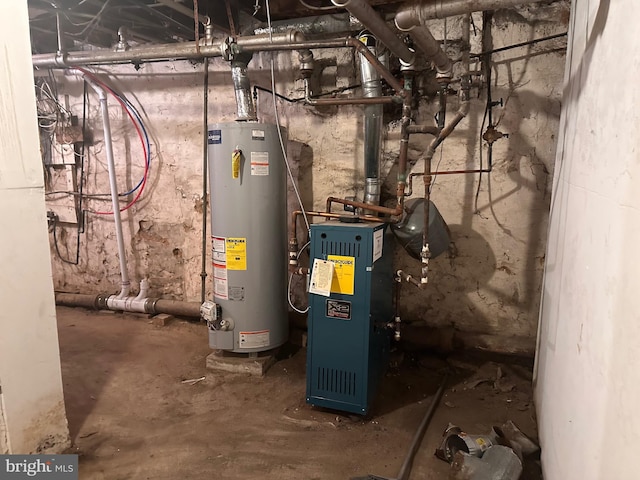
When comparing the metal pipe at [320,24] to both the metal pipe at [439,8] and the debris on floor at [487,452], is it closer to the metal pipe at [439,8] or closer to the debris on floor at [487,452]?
the metal pipe at [439,8]

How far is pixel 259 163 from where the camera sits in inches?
90.7

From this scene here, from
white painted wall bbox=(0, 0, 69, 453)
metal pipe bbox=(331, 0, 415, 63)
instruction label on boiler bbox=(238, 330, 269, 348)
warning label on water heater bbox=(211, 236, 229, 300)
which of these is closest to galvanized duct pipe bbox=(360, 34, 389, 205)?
metal pipe bbox=(331, 0, 415, 63)

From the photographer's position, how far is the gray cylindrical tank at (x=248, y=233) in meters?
2.29

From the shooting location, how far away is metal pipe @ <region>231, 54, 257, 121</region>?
2.34 m

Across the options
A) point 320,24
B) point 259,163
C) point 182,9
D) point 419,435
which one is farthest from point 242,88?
point 419,435

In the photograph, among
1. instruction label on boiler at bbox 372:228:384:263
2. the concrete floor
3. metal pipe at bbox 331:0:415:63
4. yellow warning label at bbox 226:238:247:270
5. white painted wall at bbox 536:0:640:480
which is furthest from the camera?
yellow warning label at bbox 226:238:247:270

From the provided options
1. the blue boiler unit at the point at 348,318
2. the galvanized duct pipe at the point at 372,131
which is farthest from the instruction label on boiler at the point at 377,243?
the galvanized duct pipe at the point at 372,131

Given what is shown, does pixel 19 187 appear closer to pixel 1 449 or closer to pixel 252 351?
pixel 1 449

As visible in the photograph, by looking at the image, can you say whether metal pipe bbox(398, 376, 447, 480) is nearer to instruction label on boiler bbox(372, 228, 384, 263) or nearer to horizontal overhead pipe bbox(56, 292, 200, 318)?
instruction label on boiler bbox(372, 228, 384, 263)

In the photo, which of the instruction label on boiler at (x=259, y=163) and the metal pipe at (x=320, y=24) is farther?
the metal pipe at (x=320, y=24)

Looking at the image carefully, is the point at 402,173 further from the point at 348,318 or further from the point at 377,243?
the point at 348,318

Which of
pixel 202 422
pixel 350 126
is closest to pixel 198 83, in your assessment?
pixel 350 126

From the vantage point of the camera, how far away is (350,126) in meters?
2.60

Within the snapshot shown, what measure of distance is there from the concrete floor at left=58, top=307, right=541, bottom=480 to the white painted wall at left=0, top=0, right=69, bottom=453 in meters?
0.36
